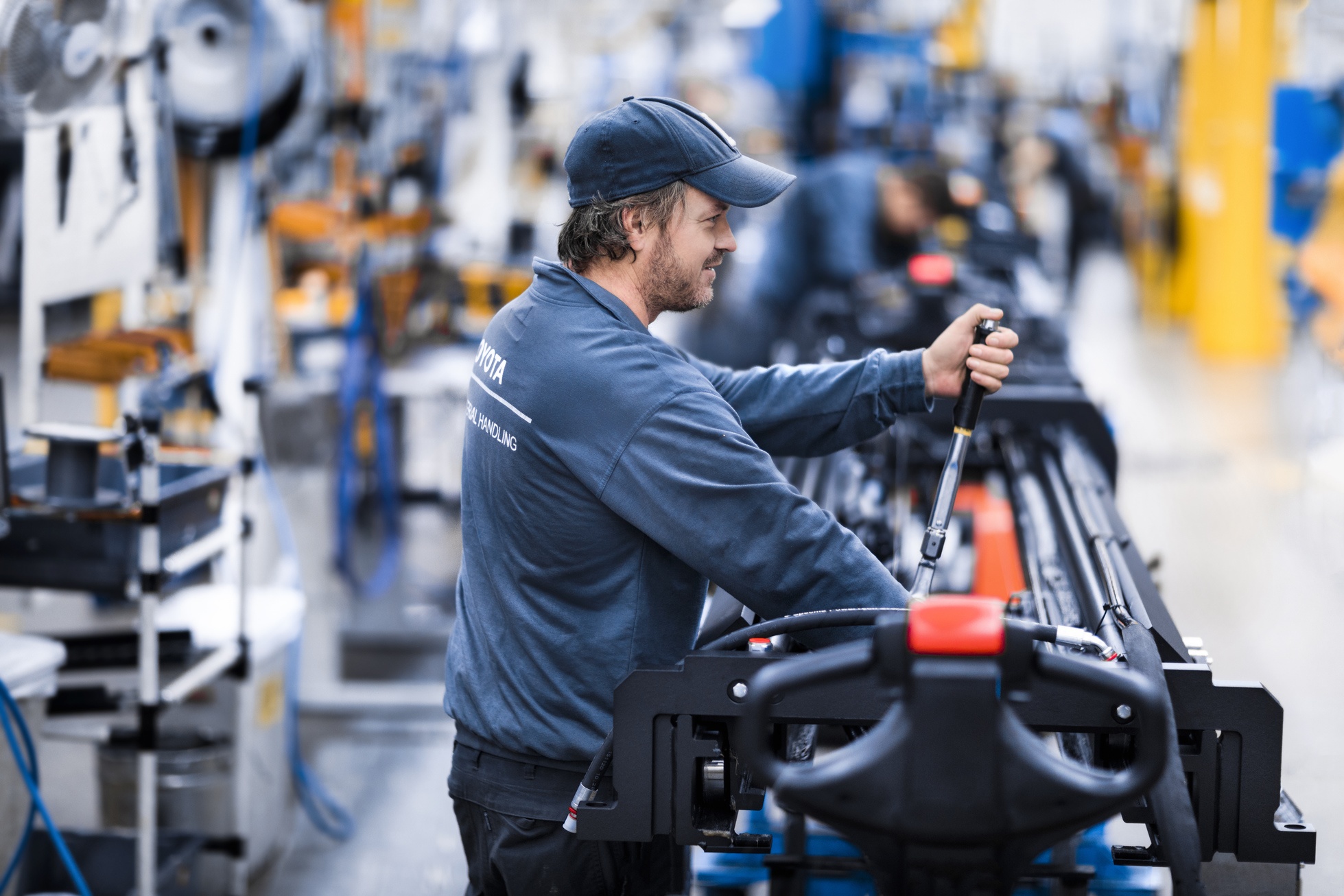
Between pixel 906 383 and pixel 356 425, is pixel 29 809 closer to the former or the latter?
pixel 906 383

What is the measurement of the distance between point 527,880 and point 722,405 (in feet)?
2.42

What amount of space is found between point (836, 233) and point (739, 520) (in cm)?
410

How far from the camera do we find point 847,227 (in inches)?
222

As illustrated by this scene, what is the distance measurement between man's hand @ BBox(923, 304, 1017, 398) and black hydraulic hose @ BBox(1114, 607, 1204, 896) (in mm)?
510

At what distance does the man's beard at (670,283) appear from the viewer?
1.91 metres

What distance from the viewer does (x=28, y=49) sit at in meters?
3.15

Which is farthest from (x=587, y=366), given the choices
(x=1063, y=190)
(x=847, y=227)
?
(x=1063, y=190)

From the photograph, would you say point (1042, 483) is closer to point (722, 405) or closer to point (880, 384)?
point (880, 384)

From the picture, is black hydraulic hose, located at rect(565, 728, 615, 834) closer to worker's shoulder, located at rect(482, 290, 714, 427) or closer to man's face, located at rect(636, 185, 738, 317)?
worker's shoulder, located at rect(482, 290, 714, 427)

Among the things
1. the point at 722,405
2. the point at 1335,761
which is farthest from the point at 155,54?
the point at 1335,761

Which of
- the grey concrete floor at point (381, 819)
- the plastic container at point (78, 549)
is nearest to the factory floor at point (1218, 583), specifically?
the grey concrete floor at point (381, 819)

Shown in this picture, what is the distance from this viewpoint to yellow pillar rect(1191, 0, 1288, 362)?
38.5ft

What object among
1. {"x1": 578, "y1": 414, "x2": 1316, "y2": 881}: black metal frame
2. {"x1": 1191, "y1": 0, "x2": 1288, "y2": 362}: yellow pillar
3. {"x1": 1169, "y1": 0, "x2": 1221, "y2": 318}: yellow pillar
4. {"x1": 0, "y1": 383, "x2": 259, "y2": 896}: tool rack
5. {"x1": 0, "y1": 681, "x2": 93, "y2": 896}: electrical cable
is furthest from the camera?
{"x1": 1169, "y1": 0, "x2": 1221, "y2": 318}: yellow pillar

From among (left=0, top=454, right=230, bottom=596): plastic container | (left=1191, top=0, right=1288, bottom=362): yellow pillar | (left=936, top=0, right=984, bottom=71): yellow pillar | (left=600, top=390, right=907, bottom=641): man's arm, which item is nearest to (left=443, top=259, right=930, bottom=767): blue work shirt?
(left=600, top=390, right=907, bottom=641): man's arm
